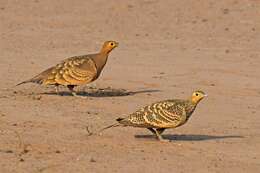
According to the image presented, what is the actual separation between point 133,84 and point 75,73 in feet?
7.01

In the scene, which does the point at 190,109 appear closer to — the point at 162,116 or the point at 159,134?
the point at 162,116

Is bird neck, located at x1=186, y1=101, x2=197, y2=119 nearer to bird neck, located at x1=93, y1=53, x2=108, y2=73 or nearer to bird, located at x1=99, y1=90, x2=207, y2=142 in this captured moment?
bird, located at x1=99, y1=90, x2=207, y2=142

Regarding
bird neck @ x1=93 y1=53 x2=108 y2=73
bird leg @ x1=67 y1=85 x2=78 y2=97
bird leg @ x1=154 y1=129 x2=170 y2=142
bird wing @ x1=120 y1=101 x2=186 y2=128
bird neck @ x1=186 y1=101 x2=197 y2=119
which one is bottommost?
bird leg @ x1=154 y1=129 x2=170 y2=142

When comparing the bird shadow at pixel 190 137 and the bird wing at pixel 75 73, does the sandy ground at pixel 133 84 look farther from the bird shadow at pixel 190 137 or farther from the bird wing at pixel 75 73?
the bird wing at pixel 75 73

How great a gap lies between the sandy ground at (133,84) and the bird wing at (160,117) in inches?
8.9

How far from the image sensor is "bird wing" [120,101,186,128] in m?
11.3

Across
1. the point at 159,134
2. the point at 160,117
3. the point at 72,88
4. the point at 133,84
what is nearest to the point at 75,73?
the point at 72,88

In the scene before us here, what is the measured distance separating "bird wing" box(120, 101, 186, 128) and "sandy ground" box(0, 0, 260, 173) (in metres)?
0.23

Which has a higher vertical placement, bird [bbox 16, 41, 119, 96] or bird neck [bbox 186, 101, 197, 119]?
bird [bbox 16, 41, 119, 96]

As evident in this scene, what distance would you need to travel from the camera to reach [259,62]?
1941cm


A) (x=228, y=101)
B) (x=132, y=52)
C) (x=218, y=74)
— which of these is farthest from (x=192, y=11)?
(x=228, y=101)

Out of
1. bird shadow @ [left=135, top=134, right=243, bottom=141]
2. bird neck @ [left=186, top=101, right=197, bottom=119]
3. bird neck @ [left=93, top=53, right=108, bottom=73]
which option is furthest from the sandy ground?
bird neck @ [left=93, top=53, right=108, bottom=73]

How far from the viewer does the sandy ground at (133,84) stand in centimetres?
1055

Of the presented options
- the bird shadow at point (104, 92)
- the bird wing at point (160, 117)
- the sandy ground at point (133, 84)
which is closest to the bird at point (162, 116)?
the bird wing at point (160, 117)
